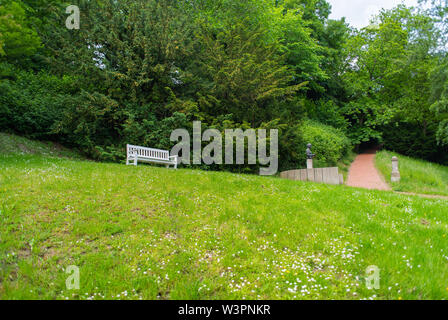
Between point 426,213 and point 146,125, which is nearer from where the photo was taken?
point 426,213

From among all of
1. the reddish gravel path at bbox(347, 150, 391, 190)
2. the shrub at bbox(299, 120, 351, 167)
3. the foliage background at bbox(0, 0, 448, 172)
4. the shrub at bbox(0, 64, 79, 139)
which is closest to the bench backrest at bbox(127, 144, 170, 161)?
the foliage background at bbox(0, 0, 448, 172)

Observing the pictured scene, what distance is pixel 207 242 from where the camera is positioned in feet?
12.5

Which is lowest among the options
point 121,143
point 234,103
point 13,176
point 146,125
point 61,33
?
point 13,176

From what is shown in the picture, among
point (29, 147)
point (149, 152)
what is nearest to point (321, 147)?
point (149, 152)

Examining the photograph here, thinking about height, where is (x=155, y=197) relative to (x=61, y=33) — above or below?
below

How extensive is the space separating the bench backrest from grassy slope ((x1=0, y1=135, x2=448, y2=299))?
3926 mm

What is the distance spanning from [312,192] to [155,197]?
440 centimetres

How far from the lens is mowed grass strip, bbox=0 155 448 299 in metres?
2.70

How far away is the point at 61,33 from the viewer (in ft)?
42.8

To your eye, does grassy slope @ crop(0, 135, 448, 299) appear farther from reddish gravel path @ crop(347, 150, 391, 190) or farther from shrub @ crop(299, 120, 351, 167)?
shrub @ crop(299, 120, 351, 167)

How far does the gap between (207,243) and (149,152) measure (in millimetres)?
8021

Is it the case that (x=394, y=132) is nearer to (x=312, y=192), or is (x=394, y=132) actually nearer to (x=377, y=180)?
(x=377, y=180)

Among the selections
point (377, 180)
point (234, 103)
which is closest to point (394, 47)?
point (377, 180)

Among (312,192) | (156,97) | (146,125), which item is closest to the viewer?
(312,192)
